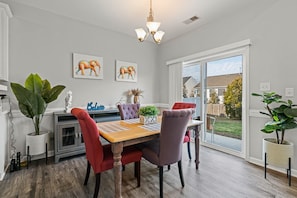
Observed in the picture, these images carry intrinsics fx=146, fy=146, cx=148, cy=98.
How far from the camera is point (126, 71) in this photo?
12.7 feet

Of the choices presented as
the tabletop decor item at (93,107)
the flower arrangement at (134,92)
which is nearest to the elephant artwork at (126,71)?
the flower arrangement at (134,92)

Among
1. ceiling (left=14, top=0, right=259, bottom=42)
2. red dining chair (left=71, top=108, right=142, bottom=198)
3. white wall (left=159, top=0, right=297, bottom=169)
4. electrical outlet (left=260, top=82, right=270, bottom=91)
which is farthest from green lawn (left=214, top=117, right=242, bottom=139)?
red dining chair (left=71, top=108, right=142, bottom=198)

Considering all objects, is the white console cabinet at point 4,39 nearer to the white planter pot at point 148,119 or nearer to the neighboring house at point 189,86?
the white planter pot at point 148,119

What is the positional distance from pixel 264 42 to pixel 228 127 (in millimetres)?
1746

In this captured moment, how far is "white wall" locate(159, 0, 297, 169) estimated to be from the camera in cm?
218

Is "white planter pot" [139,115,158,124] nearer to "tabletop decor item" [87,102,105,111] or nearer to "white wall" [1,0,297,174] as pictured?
"tabletop decor item" [87,102,105,111]

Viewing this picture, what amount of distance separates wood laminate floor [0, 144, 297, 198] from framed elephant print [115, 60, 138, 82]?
2.17 m

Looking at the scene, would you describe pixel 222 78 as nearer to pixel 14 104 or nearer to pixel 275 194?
pixel 275 194

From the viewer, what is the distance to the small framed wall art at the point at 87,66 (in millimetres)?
3140

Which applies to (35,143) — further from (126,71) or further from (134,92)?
(126,71)

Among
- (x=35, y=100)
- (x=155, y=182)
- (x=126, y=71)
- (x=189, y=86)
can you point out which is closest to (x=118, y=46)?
(x=126, y=71)

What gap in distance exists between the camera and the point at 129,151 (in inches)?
73.5

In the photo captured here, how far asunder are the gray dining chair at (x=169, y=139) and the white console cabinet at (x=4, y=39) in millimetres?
→ 2552

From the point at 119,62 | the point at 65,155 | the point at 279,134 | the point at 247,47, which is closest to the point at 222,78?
the point at 247,47
